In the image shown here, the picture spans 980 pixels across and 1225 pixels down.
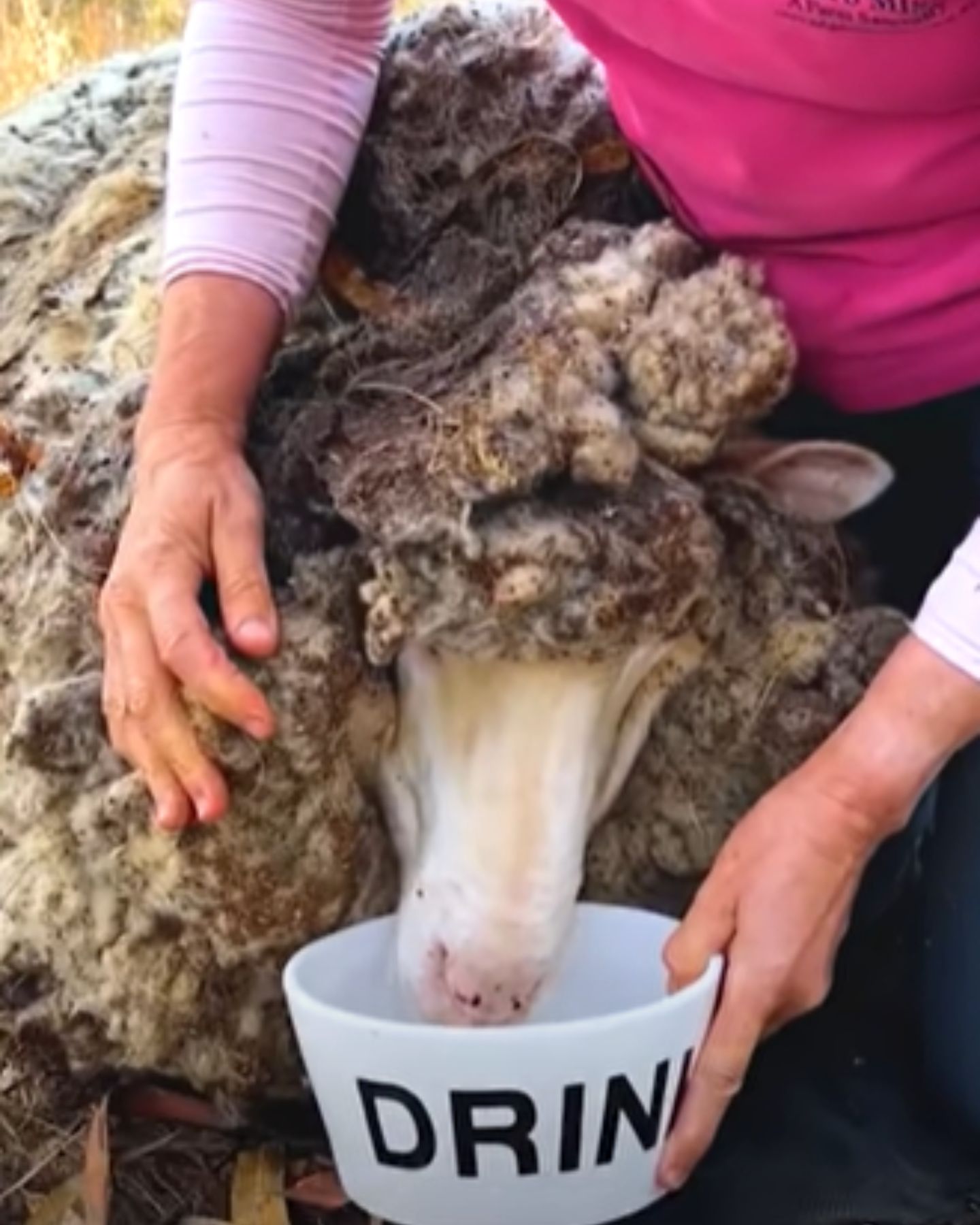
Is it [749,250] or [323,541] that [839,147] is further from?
[323,541]

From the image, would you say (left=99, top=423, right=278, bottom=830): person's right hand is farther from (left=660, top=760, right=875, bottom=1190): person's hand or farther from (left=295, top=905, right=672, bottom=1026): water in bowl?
(left=660, top=760, right=875, bottom=1190): person's hand

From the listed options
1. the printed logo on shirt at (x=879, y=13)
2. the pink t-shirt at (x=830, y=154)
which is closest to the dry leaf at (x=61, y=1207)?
the pink t-shirt at (x=830, y=154)

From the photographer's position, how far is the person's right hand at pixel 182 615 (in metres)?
1.03

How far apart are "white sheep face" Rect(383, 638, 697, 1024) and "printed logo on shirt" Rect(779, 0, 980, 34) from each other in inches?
11.2

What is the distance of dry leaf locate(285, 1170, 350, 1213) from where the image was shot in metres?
1.19

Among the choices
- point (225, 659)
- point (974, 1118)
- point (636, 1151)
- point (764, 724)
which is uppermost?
point (225, 659)

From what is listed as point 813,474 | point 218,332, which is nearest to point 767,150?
point 813,474

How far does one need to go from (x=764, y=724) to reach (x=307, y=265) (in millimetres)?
319

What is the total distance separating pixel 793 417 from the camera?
1.19 metres

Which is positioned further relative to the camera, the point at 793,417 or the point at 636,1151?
the point at 793,417

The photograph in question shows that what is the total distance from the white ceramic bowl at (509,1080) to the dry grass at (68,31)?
5.19ft

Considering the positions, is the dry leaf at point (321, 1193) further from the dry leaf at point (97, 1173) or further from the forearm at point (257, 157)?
the forearm at point (257, 157)

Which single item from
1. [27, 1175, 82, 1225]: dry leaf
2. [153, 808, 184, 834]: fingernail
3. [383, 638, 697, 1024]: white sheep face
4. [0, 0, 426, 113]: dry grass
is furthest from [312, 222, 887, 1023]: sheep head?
[0, 0, 426, 113]: dry grass

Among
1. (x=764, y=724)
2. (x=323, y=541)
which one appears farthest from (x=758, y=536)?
(x=323, y=541)
